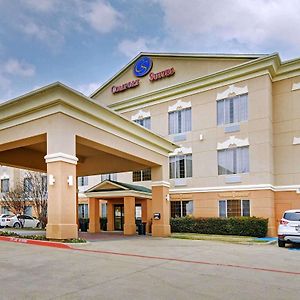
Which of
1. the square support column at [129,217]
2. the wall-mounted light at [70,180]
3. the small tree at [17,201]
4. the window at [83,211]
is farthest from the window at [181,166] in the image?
the small tree at [17,201]

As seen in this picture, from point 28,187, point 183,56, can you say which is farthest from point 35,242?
point 28,187

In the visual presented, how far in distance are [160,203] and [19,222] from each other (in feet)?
56.7

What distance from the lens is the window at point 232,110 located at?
Result: 2508cm

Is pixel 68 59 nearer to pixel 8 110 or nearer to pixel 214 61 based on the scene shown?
pixel 8 110

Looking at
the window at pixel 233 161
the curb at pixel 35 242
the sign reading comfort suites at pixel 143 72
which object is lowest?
the curb at pixel 35 242

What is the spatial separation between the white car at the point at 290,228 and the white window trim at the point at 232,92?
11128 mm

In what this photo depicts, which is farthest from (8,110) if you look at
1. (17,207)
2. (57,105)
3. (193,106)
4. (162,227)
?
(17,207)

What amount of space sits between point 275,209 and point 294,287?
17776 millimetres

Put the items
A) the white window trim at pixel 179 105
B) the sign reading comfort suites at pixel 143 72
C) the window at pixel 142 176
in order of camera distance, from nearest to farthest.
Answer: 1. the white window trim at pixel 179 105
2. the sign reading comfort suites at pixel 143 72
3. the window at pixel 142 176

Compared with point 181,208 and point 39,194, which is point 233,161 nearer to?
point 181,208

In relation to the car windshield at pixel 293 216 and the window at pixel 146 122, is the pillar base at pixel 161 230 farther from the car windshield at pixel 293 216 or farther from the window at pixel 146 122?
the window at pixel 146 122

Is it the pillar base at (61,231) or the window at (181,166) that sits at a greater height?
the window at (181,166)

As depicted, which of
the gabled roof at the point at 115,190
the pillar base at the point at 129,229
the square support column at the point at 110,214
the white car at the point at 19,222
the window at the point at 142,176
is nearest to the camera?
the pillar base at the point at 129,229

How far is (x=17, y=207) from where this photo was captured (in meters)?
36.6
